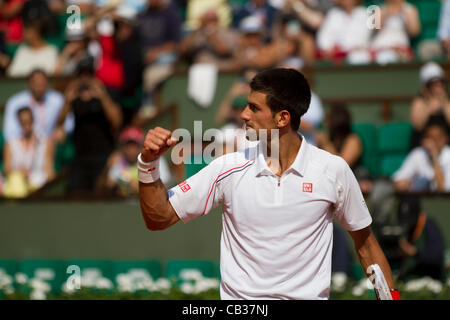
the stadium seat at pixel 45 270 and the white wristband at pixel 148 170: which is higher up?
the white wristband at pixel 148 170

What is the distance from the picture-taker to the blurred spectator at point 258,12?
11594mm

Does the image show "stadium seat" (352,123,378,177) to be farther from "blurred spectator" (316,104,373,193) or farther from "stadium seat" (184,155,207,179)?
"stadium seat" (184,155,207,179)

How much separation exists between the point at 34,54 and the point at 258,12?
3.33 metres

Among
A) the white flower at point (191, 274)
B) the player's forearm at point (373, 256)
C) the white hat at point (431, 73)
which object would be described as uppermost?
the white hat at point (431, 73)

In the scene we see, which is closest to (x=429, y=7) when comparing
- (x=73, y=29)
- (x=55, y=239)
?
(x=73, y=29)

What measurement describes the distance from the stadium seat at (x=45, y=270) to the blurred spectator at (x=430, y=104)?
14.2ft

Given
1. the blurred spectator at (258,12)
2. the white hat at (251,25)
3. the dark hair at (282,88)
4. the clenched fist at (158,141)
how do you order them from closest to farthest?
the clenched fist at (158,141)
the dark hair at (282,88)
the white hat at (251,25)
the blurred spectator at (258,12)

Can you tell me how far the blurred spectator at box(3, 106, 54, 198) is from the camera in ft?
34.1

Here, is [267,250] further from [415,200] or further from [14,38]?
[14,38]

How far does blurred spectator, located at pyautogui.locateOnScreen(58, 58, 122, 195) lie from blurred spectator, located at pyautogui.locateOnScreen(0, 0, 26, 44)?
3.33 meters

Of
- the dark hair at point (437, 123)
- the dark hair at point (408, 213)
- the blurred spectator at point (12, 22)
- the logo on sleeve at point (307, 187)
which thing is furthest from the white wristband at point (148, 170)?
the blurred spectator at point (12, 22)

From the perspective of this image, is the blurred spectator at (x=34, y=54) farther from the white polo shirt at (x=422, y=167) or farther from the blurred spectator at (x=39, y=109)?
the white polo shirt at (x=422, y=167)

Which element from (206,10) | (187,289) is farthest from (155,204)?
(206,10)

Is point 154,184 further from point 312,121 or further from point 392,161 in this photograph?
point 392,161
